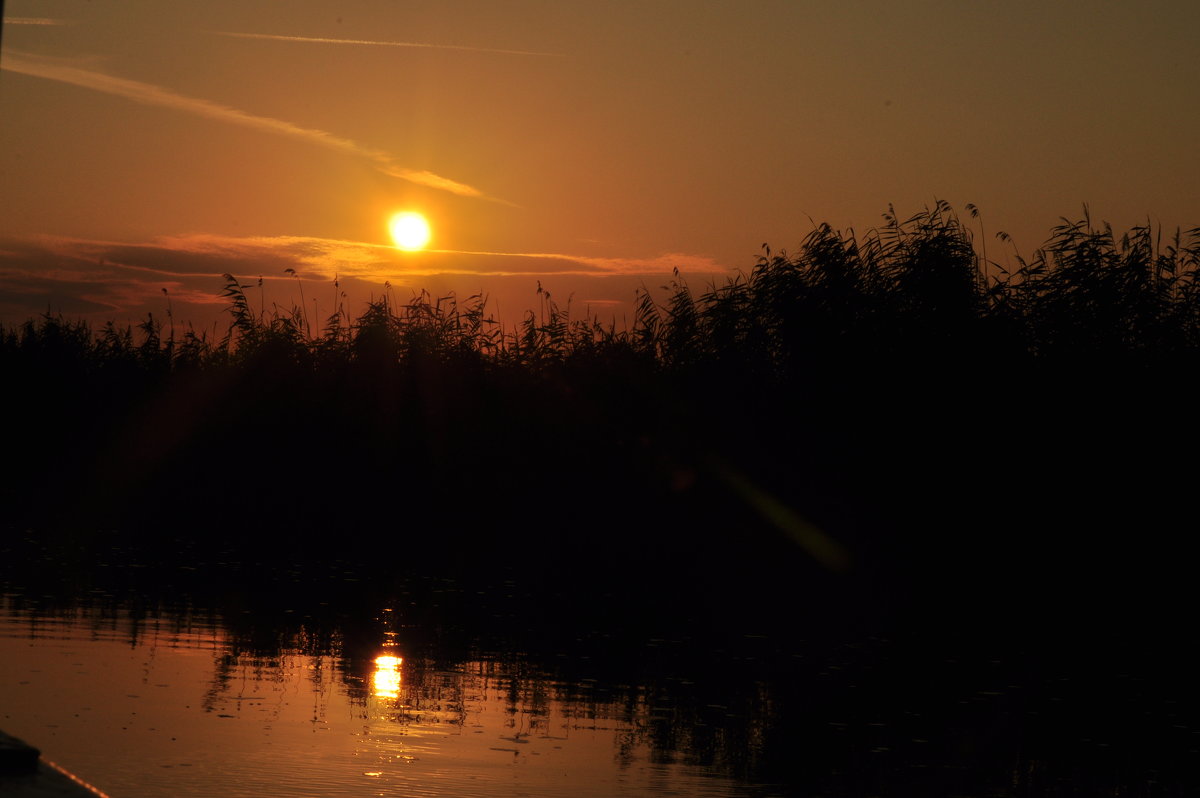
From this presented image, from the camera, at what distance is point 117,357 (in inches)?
1080

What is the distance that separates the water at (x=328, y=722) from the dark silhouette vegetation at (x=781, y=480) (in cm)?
169

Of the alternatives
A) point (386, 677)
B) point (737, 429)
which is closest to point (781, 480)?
point (737, 429)

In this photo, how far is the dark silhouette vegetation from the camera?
1283 centimetres

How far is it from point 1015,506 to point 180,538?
12.0 meters

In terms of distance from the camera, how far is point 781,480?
1936cm

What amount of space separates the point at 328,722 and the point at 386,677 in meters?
1.70

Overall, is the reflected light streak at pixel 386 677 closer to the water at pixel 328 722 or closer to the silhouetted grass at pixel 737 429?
the water at pixel 328 722

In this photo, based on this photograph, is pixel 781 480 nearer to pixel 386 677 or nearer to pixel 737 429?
pixel 737 429

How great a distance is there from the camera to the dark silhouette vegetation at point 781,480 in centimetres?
1283

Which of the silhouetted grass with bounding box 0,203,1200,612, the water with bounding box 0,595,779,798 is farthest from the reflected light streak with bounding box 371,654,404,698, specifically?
the silhouetted grass with bounding box 0,203,1200,612

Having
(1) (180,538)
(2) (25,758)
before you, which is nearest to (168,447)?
(1) (180,538)

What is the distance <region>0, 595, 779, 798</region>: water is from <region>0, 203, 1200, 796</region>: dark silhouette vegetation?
1691 millimetres

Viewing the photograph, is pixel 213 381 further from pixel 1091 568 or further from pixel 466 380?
pixel 1091 568

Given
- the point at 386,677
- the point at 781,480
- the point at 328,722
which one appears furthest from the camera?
the point at 781,480
